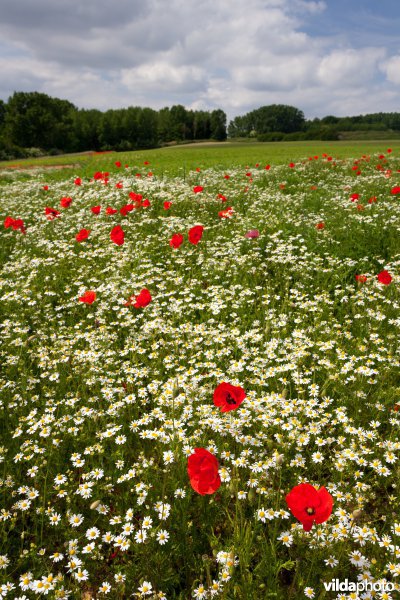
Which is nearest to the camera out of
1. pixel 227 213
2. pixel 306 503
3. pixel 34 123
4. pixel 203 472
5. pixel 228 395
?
pixel 306 503

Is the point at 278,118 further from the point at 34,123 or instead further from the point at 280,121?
the point at 34,123

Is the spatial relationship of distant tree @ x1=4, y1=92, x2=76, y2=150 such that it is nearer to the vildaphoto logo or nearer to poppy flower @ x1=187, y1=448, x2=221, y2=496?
poppy flower @ x1=187, y1=448, x2=221, y2=496

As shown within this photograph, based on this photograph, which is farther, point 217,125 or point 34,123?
point 217,125

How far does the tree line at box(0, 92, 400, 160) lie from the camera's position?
76581 mm

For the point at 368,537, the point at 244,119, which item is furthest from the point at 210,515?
the point at 244,119

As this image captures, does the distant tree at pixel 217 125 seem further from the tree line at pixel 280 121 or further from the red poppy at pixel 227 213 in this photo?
the red poppy at pixel 227 213

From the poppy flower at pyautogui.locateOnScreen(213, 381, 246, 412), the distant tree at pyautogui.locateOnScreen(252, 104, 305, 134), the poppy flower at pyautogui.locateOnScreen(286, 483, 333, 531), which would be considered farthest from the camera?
the distant tree at pyautogui.locateOnScreen(252, 104, 305, 134)

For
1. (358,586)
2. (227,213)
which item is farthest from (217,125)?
(358,586)

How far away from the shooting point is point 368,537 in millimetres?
2162

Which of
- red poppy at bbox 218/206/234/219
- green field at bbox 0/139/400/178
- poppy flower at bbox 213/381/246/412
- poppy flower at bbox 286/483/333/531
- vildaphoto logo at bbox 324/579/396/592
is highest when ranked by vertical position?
green field at bbox 0/139/400/178

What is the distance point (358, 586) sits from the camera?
1984 mm

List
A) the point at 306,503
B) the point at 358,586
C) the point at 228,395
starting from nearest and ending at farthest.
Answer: the point at 306,503, the point at 358,586, the point at 228,395

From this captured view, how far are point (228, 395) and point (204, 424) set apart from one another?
0.86m

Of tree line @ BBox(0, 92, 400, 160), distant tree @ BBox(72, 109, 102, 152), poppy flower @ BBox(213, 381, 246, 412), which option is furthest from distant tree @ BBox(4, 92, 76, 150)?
poppy flower @ BBox(213, 381, 246, 412)
